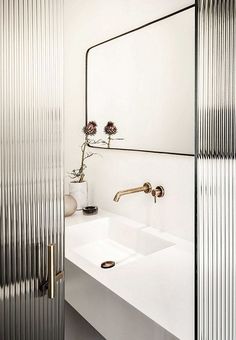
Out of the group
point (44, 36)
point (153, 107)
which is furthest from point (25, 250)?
point (153, 107)

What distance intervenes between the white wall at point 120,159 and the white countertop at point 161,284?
0.19 m

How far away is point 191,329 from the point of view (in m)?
0.77

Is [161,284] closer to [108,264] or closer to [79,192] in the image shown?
[108,264]

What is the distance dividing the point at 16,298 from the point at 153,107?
111cm

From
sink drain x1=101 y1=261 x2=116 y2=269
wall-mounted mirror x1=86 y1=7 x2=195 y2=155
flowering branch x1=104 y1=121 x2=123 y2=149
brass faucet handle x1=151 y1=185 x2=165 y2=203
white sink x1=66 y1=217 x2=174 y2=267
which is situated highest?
wall-mounted mirror x1=86 y1=7 x2=195 y2=155

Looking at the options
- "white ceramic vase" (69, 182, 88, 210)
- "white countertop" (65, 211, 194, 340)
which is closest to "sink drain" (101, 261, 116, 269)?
"white countertop" (65, 211, 194, 340)

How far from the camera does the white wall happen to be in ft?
4.58

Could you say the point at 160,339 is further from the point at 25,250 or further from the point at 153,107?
the point at 153,107

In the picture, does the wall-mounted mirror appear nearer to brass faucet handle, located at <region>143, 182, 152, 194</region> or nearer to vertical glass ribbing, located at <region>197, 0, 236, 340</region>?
brass faucet handle, located at <region>143, 182, 152, 194</region>

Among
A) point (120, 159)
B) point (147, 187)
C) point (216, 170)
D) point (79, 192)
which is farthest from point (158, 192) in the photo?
point (216, 170)

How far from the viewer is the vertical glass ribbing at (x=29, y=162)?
53 cm

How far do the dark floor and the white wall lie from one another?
63 centimetres

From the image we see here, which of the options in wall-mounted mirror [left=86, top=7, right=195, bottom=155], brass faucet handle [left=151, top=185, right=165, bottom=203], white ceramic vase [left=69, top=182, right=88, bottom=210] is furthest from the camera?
white ceramic vase [left=69, top=182, right=88, bottom=210]

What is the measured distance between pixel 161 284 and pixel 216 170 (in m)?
0.52
